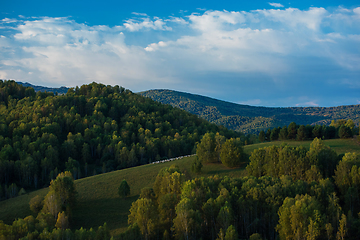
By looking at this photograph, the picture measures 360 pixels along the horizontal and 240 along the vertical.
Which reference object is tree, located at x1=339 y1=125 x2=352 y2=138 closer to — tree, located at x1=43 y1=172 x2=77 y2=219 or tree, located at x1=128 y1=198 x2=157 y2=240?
tree, located at x1=128 y1=198 x2=157 y2=240

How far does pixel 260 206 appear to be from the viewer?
5069 cm

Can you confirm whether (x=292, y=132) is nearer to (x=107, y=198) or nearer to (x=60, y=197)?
(x=107, y=198)

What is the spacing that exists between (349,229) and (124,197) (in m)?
48.4

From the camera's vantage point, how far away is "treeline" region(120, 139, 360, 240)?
42.6 metres

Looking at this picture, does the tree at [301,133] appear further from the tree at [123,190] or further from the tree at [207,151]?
the tree at [123,190]

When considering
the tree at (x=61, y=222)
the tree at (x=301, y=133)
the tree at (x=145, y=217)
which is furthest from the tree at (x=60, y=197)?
the tree at (x=301, y=133)

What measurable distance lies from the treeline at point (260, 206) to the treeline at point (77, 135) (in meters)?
60.0

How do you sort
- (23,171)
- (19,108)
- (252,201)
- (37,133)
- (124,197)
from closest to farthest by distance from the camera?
(252,201), (124,197), (23,171), (37,133), (19,108)

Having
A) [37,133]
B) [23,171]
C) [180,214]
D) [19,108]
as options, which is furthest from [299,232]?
[19,108]

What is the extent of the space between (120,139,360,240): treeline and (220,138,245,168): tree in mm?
15356

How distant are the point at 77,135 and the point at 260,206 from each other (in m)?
107

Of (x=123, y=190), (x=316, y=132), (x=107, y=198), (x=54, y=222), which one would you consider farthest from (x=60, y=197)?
(x=316, y=132)

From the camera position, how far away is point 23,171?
316 feet

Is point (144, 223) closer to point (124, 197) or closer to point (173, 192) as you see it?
point (173, 192)
